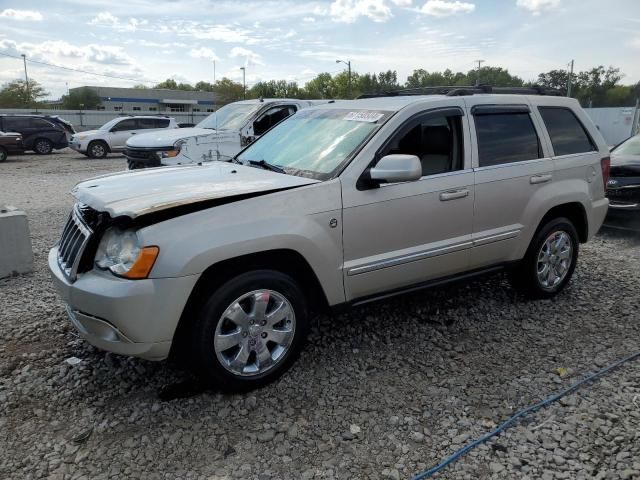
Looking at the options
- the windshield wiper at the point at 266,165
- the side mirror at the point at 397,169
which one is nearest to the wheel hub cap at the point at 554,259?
the side mirror at the point at 397,169

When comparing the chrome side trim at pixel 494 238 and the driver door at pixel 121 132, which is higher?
the driver door at pixel 121 132

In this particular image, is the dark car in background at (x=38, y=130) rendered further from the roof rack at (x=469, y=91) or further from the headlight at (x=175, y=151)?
the roof rack at (x=469, y=91)

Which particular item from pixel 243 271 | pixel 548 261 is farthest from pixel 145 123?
pixel 243 271

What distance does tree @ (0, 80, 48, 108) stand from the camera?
228 ft

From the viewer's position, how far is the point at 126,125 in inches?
856

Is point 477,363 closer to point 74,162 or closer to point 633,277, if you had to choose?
point 633,277

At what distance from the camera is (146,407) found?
10.5 ft

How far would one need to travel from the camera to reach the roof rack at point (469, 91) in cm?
446

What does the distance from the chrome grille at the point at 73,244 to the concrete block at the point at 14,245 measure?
2059 millimetres

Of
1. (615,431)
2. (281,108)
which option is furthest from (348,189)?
(281,108)

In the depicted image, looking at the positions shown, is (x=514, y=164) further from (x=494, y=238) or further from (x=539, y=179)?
(x=494, y=238)

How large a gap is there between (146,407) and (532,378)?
2510mm

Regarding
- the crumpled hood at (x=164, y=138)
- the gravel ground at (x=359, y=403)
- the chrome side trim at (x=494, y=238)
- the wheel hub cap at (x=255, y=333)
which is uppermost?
the crumpled hood at (x=164, y=138)

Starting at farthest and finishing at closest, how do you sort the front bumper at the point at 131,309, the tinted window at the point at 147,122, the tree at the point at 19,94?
the tree at the point at 19,94 → the tinted window at the point at 147,122 → the front bumper at the point at 131,309
